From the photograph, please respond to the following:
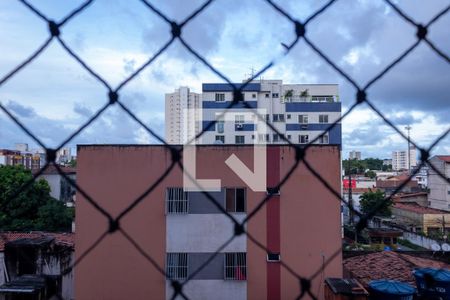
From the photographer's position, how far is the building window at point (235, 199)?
5.22 meters

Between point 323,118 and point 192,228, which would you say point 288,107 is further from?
point 192,228

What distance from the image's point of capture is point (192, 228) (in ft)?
17.4

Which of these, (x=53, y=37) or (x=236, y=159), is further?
(x=236, y=159)

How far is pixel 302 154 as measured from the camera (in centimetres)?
83

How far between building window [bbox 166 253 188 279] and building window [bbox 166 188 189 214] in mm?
556

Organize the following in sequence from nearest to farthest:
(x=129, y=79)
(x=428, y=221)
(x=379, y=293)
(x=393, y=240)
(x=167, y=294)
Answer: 1. (x=129, y=79)
2. (x=379, y=293)
3. (x=167, y=294)
4. (x=393, y=240)
5. (x=428, y=221)

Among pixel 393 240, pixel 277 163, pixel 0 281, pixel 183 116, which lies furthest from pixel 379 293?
pixel 393 240

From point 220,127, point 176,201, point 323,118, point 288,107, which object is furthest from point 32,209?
point 323,118

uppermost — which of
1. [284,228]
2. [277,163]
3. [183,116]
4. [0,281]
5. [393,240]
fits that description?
[183,116]

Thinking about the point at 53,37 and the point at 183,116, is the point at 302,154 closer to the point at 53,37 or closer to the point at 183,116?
the point at 53,37

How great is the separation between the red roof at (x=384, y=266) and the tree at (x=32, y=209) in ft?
22.6

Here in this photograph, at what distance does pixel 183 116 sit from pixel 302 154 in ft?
15.8

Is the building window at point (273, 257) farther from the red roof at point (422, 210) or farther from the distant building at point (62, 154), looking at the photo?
the red roof at point (422, 210)

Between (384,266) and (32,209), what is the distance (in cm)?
833
